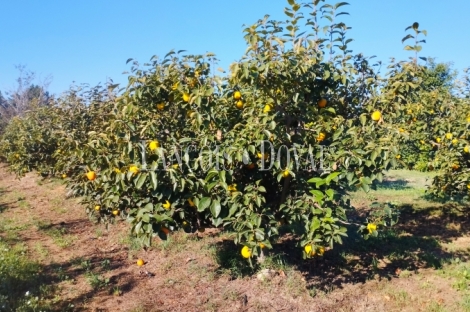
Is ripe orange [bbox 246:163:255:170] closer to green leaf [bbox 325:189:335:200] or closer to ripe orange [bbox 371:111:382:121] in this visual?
green leaf [bbox 325:189:335:200]

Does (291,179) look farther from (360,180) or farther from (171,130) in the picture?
(171,130)

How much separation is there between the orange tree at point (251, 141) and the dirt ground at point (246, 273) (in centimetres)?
61

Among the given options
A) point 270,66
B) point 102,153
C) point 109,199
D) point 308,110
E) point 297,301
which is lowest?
point 297,301

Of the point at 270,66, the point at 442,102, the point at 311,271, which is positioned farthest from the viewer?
the point at 442,102

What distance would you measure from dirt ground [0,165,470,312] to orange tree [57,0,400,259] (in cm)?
61

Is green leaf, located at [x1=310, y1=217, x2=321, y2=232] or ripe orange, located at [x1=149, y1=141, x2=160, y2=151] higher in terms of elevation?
ripe orange, located at [x1=149, y1=141, x2=160, y2=151]

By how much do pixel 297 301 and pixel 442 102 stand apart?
3.11 m

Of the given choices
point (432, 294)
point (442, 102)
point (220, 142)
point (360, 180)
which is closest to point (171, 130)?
point (220, 142)

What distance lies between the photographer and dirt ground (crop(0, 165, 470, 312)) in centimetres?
304

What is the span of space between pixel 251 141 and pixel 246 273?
1.53m

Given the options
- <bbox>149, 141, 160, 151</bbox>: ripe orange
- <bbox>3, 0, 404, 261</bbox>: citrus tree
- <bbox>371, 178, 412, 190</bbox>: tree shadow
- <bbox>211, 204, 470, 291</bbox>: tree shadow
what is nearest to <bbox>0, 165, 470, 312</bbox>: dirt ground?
<bbox>211, 204, 470, 291</bbox>: tree shadow

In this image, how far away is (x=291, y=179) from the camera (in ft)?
10.2

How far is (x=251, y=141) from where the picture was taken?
2527 millimetres

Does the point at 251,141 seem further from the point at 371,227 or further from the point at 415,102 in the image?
the point at 415,102
